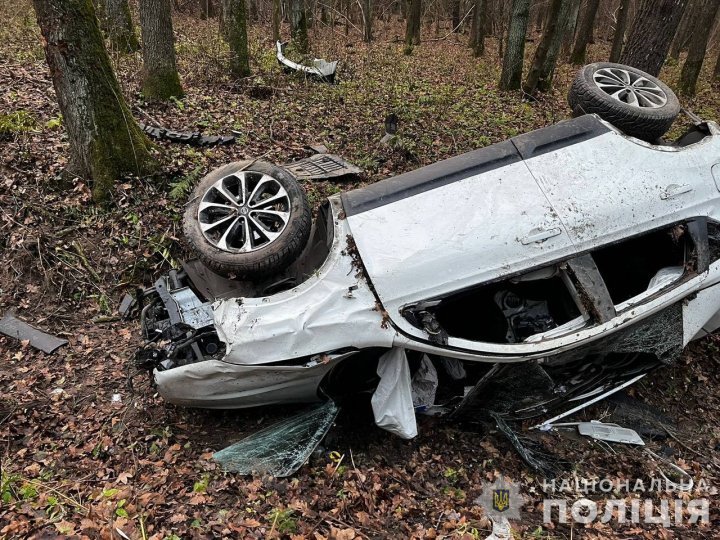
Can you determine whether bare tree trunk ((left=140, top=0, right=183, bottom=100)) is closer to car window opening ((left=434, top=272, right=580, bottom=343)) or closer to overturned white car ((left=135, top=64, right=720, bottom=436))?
overturned white car ((left=135, top=64, right=720, bottom=436))

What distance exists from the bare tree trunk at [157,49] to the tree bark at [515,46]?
6652mm

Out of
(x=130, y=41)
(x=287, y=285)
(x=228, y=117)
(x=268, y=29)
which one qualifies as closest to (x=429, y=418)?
(x=287, y=285)

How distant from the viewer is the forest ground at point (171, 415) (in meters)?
3.06

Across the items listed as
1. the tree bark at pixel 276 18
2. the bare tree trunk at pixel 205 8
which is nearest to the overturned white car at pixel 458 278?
the tree bark at pixel 276 18

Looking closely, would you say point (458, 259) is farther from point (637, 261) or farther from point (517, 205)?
point (637, 261)

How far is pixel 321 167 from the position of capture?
657 centimetres

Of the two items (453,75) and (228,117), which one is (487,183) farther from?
(453,75)

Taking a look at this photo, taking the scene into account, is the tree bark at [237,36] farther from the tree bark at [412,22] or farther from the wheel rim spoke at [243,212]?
the tree bark at [412,22]

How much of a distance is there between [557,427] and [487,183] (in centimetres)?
211

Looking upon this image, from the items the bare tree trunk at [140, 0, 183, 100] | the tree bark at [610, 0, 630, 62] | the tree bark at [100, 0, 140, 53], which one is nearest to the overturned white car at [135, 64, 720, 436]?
the bare tree trunk at [140, 0, 183, 100]

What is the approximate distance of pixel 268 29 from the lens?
15.9 metres

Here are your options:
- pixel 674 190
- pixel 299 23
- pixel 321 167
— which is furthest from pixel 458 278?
pixel 299 23

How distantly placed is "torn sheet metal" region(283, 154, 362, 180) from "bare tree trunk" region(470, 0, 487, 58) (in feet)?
39.7

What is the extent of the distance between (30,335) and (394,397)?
130 inches
